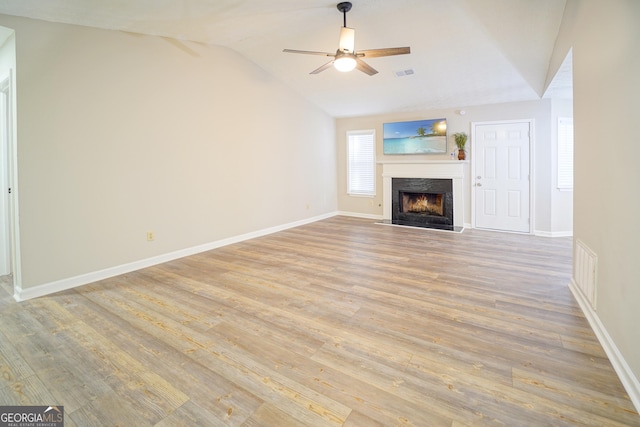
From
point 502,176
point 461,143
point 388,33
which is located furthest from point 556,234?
point 388,33

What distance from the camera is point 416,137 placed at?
22.6 feet

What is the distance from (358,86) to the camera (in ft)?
19.8

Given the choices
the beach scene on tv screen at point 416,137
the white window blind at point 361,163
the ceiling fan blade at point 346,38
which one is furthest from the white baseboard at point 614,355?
the white window blind at point 361,163

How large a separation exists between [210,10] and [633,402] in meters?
4.83

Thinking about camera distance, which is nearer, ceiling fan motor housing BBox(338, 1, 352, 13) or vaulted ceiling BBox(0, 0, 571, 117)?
vaulted ceiling BBox(0, 0, 571, 117)

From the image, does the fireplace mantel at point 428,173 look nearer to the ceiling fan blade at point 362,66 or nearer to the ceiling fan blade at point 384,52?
the ceiling fan blade at point 362,66

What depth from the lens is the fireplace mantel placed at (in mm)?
6453

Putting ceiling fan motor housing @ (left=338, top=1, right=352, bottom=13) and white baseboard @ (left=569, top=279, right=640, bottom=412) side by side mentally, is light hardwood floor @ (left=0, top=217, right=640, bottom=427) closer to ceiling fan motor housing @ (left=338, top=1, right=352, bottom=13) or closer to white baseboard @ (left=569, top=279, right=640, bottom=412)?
white baseboard @ (left=569, top=279, right=640, bottom=412)

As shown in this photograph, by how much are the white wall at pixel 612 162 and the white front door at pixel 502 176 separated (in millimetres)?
3258

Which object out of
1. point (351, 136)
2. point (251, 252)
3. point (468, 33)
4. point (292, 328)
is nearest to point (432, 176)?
point (351, 136)

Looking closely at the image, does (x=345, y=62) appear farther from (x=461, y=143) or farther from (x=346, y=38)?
(x=461, y=143)

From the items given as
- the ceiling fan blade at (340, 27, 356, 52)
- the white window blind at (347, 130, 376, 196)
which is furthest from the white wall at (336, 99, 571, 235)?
the ceiling fan blade at (340, 27, 356, 52)

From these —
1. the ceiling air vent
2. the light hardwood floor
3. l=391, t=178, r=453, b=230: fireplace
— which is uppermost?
the ceiling air vent

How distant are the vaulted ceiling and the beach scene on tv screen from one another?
0.65m
